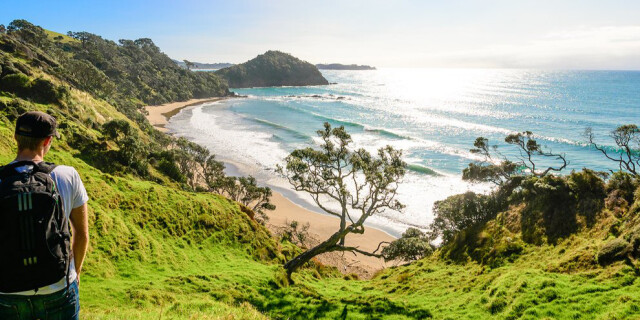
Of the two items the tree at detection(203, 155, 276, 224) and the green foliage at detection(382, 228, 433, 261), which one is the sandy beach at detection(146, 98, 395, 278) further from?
the green foliage at detection(382, 228, 433, 261)

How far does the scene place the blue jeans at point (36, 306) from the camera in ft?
12.3

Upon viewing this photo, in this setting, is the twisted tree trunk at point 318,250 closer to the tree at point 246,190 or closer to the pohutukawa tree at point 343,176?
the pohutukawa tree at point 343,176

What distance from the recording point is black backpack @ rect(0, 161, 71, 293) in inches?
135

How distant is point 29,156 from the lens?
379 cm

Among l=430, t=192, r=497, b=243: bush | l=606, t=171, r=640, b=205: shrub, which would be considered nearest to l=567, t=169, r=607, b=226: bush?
l=606, t=171, r=640, b=205: shrub

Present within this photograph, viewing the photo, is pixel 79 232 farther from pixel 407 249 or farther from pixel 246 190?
pixel 246 190

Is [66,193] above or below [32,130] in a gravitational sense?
below

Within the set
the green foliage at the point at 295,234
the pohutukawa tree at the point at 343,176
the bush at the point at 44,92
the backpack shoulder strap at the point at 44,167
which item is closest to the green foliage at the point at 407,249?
the pohutukawa tree at the point at 343,176

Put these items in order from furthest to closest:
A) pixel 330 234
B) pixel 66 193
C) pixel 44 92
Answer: pixel 44 92, pixel 330 234, pixel 66 193

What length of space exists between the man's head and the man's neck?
0.03 meters

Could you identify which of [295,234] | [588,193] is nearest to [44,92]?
[295,234]

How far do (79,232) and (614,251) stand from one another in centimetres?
1846

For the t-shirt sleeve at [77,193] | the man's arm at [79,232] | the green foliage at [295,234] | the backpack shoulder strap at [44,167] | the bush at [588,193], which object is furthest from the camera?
the green foliage at [295,234]

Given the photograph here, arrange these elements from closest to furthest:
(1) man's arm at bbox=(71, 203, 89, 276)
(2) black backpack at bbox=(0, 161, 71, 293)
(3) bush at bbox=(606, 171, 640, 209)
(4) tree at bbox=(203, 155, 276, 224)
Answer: (2) black backpack at bbox=(0, 161, 71, 293)
(1) man's arm at bbox=(71, 203, 89, 276)
(3) bush at bbox=(606, 171, 640, 209)
(4) tree at bbox=(203, 155, 276, 224)
